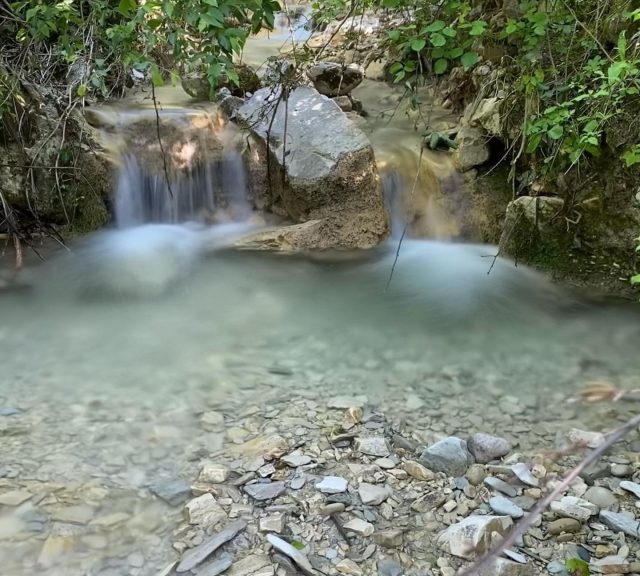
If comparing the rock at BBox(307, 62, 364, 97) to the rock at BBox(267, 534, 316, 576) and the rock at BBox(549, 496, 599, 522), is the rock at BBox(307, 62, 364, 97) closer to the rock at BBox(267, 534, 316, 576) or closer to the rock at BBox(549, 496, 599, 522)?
the rock at BBox(549, 496, 599, 522)

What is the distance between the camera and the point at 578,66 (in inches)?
161

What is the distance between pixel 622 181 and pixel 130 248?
13.0ft

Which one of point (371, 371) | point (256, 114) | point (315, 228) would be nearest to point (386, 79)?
point (256, 114)

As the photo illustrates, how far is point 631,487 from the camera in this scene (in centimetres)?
239

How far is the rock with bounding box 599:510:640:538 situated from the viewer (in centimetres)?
212

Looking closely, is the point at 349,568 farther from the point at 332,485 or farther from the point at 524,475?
the point at 524,475

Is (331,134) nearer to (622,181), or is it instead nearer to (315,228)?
(315,228)

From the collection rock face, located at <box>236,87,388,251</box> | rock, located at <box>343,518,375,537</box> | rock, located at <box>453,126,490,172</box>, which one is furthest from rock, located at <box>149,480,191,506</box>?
rock, located at <box>453,126,490,172</box>

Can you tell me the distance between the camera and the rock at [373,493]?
233 cm

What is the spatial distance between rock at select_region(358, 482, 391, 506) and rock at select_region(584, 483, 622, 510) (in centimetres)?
76

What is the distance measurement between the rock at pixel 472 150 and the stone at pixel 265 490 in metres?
4.12

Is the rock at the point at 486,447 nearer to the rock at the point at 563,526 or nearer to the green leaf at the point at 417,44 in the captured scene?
the rock at the point at 563,526

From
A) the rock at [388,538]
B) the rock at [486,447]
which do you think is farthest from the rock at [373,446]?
the rock at [388,538]

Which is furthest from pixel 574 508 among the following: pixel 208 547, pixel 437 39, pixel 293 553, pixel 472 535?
pixel 437 39
